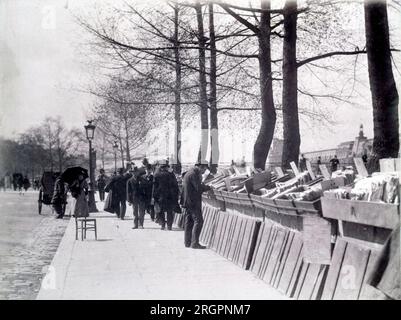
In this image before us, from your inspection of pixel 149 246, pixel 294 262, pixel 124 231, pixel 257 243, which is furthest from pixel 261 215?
pixel 124 231

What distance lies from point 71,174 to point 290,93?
6201 millimetres

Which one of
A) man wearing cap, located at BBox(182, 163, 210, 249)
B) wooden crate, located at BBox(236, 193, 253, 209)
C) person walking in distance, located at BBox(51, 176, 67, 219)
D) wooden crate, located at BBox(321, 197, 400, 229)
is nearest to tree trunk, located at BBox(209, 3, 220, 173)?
person walking in distance, located at BBox(51, 176, 67, 219)

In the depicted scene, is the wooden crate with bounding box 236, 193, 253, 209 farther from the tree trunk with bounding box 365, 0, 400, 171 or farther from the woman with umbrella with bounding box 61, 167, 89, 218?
the woman with umbrella with bounding box 61, 167, 89, 218

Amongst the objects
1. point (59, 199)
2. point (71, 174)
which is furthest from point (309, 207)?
point (59, 199)

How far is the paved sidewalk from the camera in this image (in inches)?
287

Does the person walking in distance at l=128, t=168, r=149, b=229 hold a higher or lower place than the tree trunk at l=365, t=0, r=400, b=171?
lower

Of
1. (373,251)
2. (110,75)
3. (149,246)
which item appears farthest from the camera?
(110,75)

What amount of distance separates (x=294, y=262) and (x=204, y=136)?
47.9 ft

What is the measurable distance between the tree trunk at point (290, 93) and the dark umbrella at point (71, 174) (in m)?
5.44

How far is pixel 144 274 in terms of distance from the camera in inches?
346

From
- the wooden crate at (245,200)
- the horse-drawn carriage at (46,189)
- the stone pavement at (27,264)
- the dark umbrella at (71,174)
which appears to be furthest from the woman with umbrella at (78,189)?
the horse-drawn carriage at (46,189)

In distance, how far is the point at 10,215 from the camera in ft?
76.6

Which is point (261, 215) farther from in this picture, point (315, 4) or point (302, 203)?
point (315, 4)

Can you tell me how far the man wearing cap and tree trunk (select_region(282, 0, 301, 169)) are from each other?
8.61 ft
